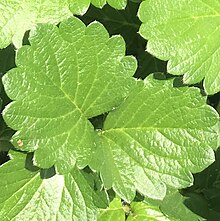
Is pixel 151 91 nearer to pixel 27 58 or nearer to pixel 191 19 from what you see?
pixel 191 19

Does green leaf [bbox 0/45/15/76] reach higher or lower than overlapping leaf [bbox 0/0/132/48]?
lower

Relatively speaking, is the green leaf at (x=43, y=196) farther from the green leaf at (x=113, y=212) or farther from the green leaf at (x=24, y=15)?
the green leaf at (x=24, y=15)

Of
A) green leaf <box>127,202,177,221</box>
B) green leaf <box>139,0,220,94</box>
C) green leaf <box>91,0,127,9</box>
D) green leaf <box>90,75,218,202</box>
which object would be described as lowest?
green leaf <box>127,202,177,221</box>

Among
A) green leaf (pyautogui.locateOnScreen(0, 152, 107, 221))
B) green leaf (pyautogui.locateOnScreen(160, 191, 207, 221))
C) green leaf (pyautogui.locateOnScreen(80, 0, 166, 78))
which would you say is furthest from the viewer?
green leaf (pyautogui.locateOnScreen(80, 0, 166, 78))

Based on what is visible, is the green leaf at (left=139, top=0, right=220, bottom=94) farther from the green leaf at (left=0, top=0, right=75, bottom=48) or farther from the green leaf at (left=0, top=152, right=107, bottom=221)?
the green leaf at (left=0, top=152, right=107, bottom=221)

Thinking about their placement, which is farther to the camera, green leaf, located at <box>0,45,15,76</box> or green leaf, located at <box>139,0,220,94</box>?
green leaf, located at <box>0,45,15,76</box>

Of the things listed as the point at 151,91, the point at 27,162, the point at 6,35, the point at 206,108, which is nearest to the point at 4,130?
the point at 27,162

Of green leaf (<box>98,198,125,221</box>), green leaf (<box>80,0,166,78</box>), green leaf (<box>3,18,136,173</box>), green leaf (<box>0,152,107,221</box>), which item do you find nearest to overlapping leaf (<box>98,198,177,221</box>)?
green leaf (<box>98,198,125,221</box>)

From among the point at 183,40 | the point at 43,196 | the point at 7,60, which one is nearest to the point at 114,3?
Result: the point at 183,40
